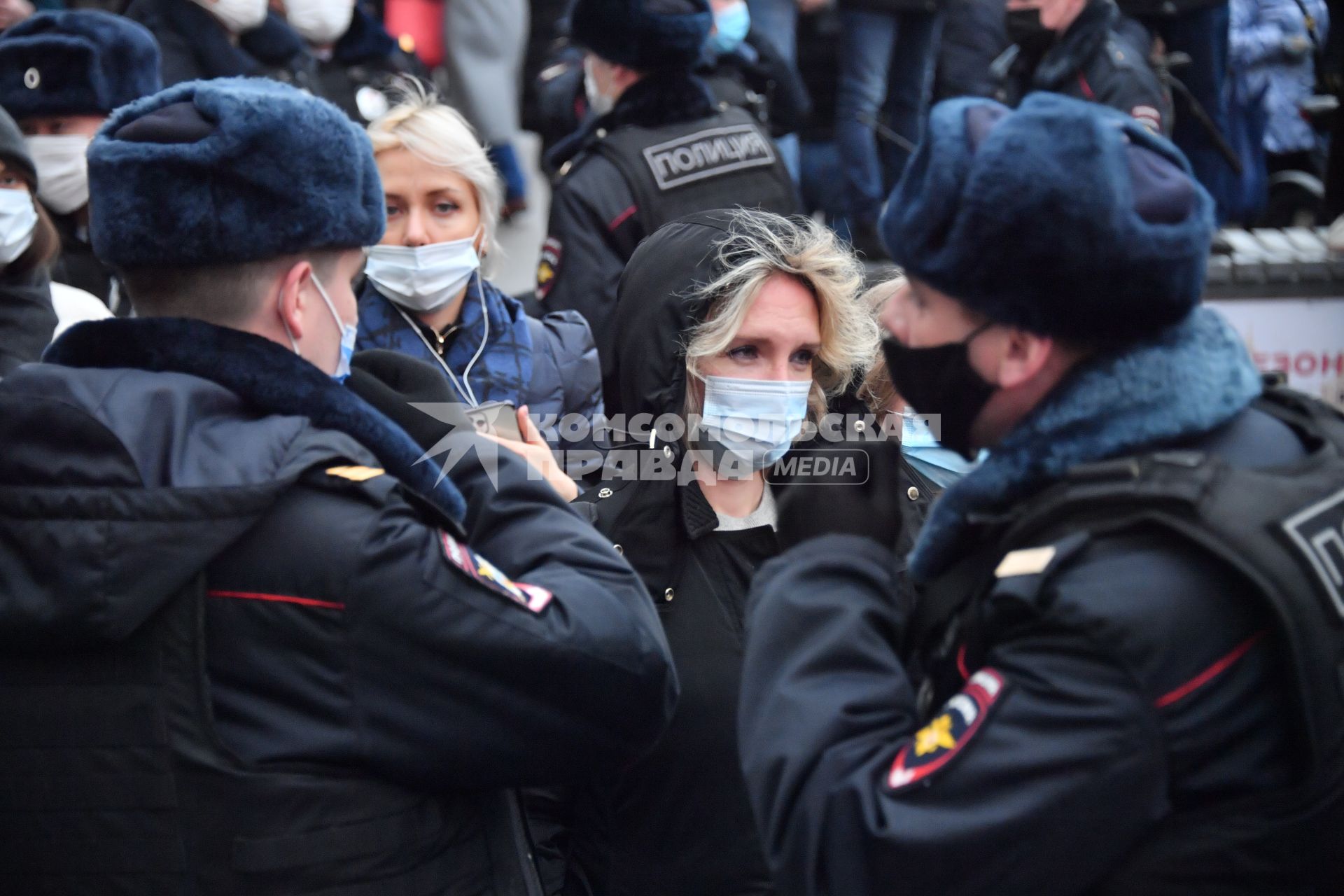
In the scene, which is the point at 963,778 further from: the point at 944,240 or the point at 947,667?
the point at 944,240

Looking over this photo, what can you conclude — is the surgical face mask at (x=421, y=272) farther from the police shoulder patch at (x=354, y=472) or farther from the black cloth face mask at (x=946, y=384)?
the black cloth face mask at (x=946, y=384)

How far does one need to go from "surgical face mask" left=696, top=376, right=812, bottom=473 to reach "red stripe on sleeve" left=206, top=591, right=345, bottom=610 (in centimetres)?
127

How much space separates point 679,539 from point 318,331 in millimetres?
988

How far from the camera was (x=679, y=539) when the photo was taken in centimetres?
274

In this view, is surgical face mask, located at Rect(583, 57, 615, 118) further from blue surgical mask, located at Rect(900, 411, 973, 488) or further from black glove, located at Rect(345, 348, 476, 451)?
black glove, located at Rect(345, 348, 476, 451)

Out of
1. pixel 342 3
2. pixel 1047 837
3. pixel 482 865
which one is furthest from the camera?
pixel 342 3

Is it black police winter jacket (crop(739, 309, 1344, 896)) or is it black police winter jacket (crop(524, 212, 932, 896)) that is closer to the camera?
black police winter jacket (crop(739, 309, 1344, 896))

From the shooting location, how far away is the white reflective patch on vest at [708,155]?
4.40 m

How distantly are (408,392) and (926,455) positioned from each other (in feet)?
5.03

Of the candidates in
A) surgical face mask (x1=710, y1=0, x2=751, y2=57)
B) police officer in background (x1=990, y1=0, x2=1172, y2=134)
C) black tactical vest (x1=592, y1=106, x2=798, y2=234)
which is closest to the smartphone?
black tactical vest (x1=592, y1=106, x2=798, y2=234)

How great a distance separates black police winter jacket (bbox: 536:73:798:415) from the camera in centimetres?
438

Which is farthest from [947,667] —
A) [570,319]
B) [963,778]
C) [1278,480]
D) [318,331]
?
[570,319]

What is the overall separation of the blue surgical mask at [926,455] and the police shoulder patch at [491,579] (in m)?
1.50

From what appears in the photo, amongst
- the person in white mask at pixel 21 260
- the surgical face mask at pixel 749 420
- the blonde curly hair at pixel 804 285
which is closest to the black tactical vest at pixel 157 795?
the surgical face mask at pixel 749 420
